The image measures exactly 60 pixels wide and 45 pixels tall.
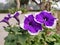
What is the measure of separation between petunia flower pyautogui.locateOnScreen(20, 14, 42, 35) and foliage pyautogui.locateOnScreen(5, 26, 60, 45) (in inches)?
2.7

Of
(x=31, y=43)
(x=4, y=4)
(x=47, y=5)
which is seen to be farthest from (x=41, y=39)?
(x=4, y=4)

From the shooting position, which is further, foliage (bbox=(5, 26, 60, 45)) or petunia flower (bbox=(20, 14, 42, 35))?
foliage (bbox=(5, 26, 60, 45))

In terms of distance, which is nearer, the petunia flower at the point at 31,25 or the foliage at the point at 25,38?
the petunia flower at the point at 31,25

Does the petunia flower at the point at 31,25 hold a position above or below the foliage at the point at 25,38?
above

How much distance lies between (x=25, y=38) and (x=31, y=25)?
0.37 ft

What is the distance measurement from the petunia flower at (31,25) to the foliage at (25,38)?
0.22 feet

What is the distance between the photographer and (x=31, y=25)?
4.03 feet

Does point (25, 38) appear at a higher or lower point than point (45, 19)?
lower

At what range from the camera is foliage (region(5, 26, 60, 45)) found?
4.25 ft

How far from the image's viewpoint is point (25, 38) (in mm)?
1299

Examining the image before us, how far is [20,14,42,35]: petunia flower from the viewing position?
46.9 inches

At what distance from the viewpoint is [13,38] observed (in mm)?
1331

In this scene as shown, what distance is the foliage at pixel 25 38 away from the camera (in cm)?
129

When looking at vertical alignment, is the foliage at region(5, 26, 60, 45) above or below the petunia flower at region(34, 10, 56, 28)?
below
